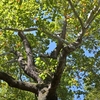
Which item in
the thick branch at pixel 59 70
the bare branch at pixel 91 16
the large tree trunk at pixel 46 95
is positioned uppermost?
the bare branch at pixel 91 16

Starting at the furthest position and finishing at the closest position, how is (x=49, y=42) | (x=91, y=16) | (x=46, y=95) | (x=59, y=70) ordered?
(x=49, y=42) → (x=46, y=95) → (x=59, y=70) → (x=91, y=16)

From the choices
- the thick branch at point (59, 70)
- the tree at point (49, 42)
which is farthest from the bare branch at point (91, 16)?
the thick branch at point (59, 70)

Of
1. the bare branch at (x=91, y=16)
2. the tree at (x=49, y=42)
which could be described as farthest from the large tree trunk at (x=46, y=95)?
the bare branch at (x=91, y=16)

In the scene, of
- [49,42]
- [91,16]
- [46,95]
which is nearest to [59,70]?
[46,95]

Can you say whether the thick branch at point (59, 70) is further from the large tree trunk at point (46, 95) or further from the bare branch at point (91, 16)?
the bare branch at point (91, 16)

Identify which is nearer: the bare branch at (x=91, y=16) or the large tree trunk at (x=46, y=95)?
the bare branch at (x=91, y=16)

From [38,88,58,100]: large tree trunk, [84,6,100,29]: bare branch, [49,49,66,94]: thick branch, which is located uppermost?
[84,6,100,29]: bare branch

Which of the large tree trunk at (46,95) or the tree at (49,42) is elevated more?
the tree at (49,42)

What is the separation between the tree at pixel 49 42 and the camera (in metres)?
9.07

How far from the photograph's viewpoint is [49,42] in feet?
55.3

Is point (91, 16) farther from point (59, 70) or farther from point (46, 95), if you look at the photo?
point (46, 95)

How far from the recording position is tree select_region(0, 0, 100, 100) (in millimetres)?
9070

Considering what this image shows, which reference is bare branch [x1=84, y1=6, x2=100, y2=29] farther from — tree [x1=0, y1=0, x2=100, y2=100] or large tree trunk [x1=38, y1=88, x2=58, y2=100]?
large tree trunk [x1=38, y1=88, x2=58, y2=100]

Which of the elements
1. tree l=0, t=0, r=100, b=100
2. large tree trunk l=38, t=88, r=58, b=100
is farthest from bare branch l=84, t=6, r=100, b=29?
large tree trunk l=38, t=88, r=58, b=100
